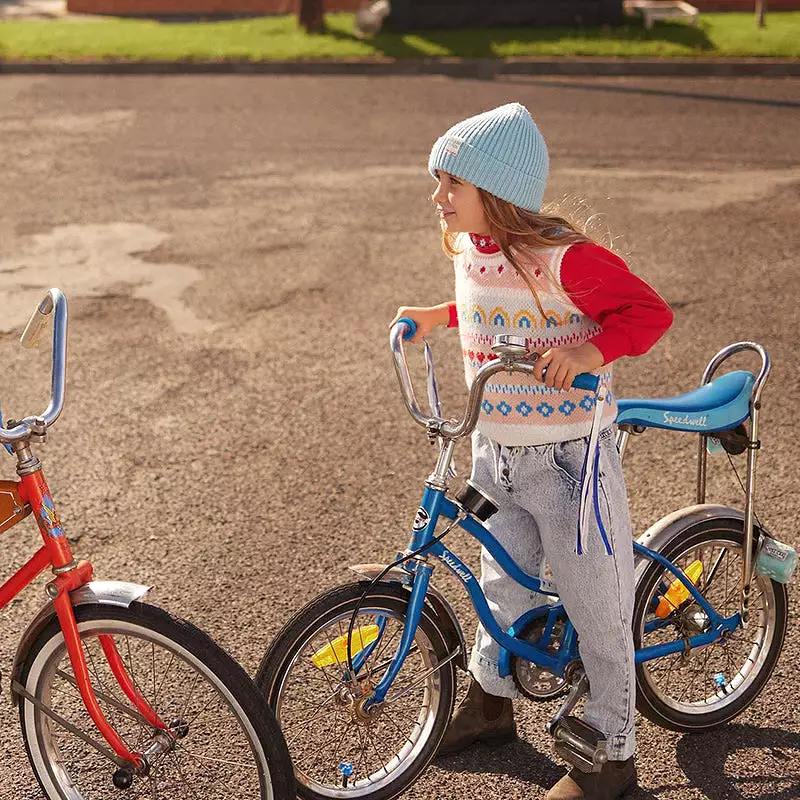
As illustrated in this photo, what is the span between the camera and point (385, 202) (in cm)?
873

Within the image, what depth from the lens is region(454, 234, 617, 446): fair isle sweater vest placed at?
290cm

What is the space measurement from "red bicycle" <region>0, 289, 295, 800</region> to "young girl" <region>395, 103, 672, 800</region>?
798 millimetres

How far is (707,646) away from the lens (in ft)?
11.6

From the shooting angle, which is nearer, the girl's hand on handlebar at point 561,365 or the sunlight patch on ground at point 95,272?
the girl's hand on handlebar at point 561,365

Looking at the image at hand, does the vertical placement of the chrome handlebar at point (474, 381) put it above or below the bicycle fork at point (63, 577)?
above

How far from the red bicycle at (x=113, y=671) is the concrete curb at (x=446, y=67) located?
37.8 feet

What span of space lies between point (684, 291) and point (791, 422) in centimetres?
166

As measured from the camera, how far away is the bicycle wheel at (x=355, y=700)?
9.77 ft

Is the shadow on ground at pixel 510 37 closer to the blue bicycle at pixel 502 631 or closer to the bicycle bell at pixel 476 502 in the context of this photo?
the blue bicycle at pixel 502 631

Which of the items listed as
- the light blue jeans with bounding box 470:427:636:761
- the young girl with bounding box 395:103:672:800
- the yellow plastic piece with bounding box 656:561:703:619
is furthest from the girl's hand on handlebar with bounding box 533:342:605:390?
the yellow plastic piece with bounding box 656:561:703:619

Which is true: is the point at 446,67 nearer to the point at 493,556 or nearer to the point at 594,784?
the point at 493,556

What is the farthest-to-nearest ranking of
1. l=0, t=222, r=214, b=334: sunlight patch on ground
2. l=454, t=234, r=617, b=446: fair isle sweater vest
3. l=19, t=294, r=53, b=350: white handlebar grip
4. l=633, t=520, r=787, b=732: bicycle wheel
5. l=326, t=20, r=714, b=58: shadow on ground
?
l=326, t=20, r=714, b=58: shadow on ground
l=0, t=222, r=214, b=334: sunlight patch on ground
l=633, t=520, r=787, b=732: bicycle wheel
l=454, t=234, r=617, b=446: fair isle sweater vest
l=19, t=294, r=53, b=350: white handlebar grip

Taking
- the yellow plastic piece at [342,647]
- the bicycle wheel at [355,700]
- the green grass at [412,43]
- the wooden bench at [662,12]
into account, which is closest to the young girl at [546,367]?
the bicycle wheel at [355,700]

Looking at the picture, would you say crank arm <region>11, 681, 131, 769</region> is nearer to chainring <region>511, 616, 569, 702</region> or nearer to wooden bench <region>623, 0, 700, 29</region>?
chainring <region>511, 616, 569, 702</region>
